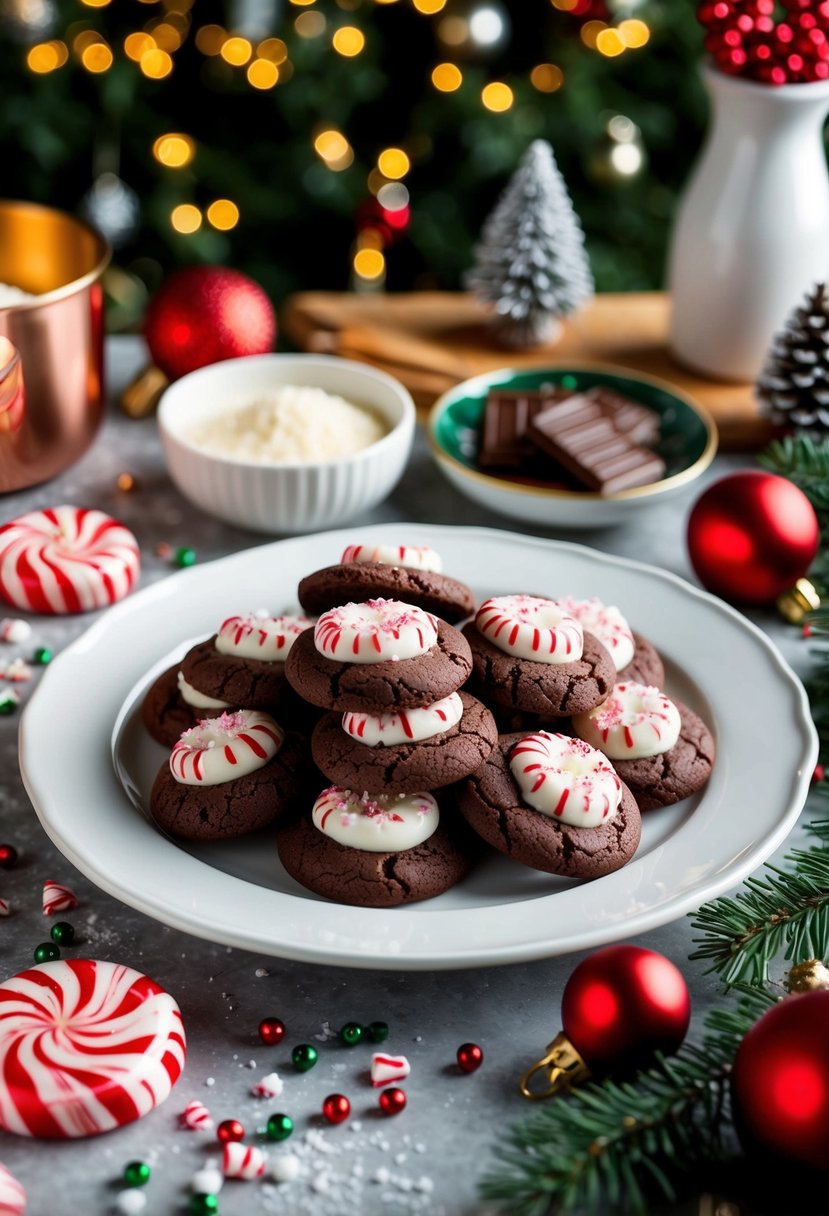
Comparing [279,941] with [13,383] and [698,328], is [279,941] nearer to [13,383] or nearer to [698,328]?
[13,383]

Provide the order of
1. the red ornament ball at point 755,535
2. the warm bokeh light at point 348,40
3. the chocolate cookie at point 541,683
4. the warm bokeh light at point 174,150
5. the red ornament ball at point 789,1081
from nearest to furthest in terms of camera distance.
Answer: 1. the red ornament ball at point 789,1081
2. the chocolate cookie at point 541,683
3. the red ornament ball at point 755,535
4. the warm bokeh light at point 348,40
5. the warm bokeh light at point 174,150

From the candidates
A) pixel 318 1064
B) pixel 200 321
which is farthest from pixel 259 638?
pixel 200 321

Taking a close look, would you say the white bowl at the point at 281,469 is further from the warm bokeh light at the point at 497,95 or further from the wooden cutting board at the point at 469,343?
the warm bokeh light at the point at 497,95

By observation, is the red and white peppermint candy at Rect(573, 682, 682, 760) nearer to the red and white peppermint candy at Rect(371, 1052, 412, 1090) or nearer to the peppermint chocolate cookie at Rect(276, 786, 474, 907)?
the peppermint chocolate cookie at Rect(276, 786, 474, 907)

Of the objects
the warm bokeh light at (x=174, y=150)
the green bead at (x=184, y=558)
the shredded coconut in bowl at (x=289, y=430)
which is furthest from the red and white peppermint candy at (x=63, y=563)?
the warm bokeh light at (x=174, y=150)

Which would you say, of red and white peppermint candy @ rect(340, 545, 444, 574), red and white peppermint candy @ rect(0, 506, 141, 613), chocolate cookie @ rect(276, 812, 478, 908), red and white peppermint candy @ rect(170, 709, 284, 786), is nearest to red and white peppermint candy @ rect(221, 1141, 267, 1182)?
chocolate cookie @ rect(276, 812, 478, 908)

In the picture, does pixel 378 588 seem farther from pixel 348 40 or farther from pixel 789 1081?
pixel 348 40

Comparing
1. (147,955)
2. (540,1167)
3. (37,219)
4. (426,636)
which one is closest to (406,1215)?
(540,1167)
